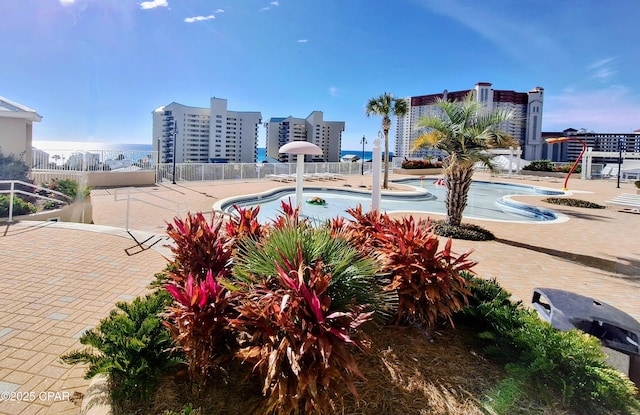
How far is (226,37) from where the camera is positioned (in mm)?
12805

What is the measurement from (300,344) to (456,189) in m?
7.23

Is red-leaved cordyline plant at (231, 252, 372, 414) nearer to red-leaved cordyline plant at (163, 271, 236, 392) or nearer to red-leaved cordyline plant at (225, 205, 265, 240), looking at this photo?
red-leaved cordyline plant at (163, 271, 236, 392)

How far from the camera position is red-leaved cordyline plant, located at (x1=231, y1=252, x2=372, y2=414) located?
5.24ft

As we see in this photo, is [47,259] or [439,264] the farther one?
[47,259]

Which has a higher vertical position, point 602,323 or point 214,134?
point 214,134

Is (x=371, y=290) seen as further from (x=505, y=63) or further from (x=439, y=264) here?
(x=505, y=63)

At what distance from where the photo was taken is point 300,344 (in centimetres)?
166

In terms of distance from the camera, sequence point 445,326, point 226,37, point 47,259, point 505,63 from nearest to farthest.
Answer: point 445,326
point 47,259
point 226,37
point 505,63

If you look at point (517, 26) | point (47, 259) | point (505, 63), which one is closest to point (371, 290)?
point (47, 259)

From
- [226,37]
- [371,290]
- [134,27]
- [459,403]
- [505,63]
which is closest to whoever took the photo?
[459,403]

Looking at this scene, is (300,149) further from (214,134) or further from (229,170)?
(214,134)

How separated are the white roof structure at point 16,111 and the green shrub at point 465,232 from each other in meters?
11.9

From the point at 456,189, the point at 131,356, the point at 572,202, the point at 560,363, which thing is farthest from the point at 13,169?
the point at 572,202

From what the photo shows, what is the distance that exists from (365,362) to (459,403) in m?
0.60
